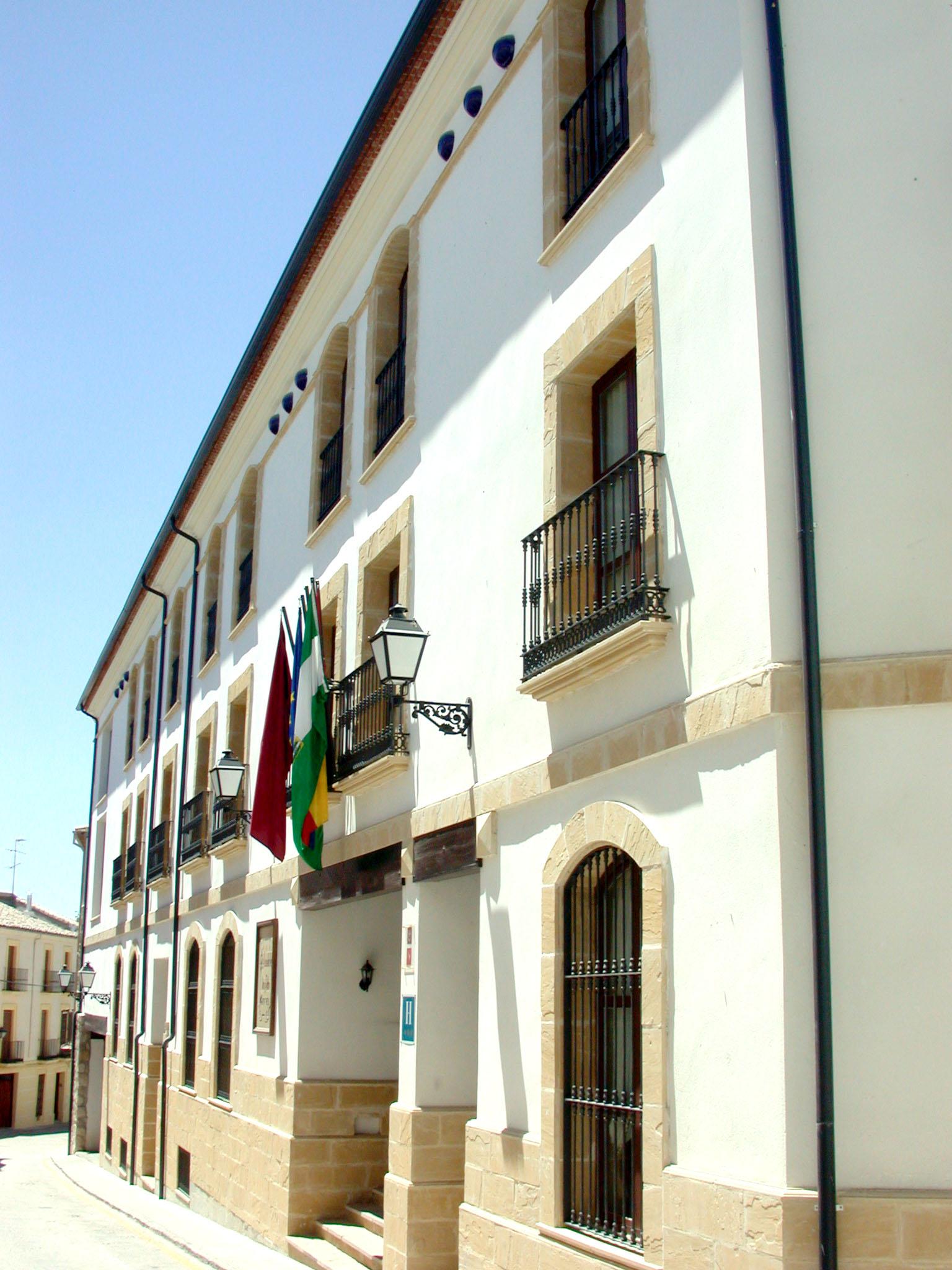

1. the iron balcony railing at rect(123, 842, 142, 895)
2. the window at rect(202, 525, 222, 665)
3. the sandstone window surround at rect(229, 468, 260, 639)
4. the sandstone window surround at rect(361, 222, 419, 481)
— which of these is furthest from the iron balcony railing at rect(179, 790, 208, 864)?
the sandstone window surround at rect(361, 222, 419, 481)

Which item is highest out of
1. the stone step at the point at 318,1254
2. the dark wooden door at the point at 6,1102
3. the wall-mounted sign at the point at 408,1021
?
Result: the wall-mounted sign at the point at 408,1021

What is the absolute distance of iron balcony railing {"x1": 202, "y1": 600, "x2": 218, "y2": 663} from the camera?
1984 cm

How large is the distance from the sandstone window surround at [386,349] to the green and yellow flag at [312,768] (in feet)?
5.55

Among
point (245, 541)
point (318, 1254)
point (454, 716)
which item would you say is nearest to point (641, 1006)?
point (454, 716)

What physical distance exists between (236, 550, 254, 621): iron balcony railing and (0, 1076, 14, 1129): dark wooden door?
43709mm

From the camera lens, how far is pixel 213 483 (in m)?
19.9

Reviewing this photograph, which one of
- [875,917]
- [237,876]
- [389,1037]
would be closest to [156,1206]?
[237,876]

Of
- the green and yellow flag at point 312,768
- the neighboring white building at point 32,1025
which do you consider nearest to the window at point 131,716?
the green and yellow flag at point 312,768

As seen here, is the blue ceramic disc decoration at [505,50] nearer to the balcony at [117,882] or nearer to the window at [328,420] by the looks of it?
the window at [328,420]

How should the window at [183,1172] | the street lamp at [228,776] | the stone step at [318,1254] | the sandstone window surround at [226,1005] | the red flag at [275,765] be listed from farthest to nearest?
1. the window at [183,1172]
2. the street lamp at [228,776]
3. the sandstone window surround at [226,1005]
4. the red flag at [275,765]
5. the stone step at [318,1254]

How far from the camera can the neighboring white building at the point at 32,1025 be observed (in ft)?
182

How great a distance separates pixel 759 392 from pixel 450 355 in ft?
15.6

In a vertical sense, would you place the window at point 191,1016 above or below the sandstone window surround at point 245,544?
below

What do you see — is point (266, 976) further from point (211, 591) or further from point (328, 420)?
point (211, 591)
